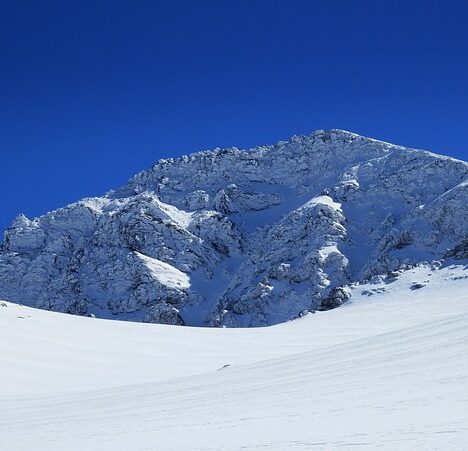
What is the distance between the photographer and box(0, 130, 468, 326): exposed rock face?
111750mm

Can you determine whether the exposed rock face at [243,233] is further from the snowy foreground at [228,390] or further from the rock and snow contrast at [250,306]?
the snowy foreground at [228,390]

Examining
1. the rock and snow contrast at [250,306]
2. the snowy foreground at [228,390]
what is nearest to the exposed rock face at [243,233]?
the rock and snow contrast at [250,306]

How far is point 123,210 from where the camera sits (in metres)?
148

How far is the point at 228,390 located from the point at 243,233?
5097 inches

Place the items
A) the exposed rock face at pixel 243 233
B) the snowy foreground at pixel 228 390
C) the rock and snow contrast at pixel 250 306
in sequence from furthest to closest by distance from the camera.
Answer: the exposed rock face at pixel 243 233, the rock and snow contrast at pixel 250 306, the snowy foreground at pixel 228 390

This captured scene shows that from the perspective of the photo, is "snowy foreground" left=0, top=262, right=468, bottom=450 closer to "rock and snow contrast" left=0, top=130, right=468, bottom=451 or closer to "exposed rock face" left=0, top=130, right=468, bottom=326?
"rock and snow contrast" left=0, top=130, right=468, bottom=451

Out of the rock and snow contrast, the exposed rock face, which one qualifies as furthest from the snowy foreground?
the exposed rock face

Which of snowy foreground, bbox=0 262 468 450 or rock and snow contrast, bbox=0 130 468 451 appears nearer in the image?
snowy foreground, bbox=0 262 468 450

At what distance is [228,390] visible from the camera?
18203mm

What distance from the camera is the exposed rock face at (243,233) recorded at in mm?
111750

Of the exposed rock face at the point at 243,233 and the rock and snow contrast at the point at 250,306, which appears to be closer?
the rock and snow contrast at the point at 250,306

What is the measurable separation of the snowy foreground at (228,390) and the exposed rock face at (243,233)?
71.0m

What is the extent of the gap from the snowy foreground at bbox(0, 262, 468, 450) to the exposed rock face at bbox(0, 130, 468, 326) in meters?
71.0

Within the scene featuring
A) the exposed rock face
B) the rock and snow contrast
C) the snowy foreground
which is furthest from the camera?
the exposed rock face
